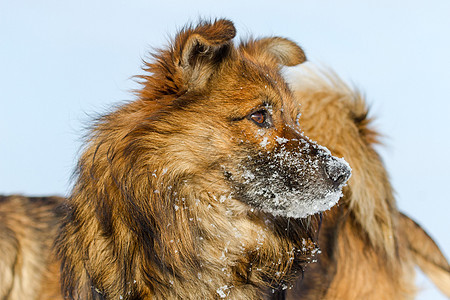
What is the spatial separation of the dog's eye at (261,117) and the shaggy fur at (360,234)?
38.6 inches

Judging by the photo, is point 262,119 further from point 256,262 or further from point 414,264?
point 414,264

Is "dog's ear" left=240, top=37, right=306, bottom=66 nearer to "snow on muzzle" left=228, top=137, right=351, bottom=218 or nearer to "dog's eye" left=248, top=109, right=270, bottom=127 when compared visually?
"dog's eye" left=248, top=109, right=270, bottom=127

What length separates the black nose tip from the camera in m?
2.98

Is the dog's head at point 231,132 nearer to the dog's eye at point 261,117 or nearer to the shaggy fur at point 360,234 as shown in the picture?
the dog's eye at point 261,117

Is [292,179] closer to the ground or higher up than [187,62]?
Answer: closer to the ground

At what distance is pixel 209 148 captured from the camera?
122 inches

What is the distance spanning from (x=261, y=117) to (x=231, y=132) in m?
0.20

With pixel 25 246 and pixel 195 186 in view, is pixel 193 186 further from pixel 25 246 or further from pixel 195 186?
pixel 25 246

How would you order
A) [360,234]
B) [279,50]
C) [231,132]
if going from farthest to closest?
1. [360,234]
2. [279,50]
3. [231,132]

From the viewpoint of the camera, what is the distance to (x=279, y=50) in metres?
3.83

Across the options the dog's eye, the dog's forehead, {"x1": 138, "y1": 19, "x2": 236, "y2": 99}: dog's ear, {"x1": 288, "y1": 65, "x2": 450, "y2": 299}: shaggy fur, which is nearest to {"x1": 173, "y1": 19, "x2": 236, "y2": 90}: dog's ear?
{"x1": 138, "y1": 19, "x2": 236, "y2": 99}: dog's ear

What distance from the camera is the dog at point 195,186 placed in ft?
10.0

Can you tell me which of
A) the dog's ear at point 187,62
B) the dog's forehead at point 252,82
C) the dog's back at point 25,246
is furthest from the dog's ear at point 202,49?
the dog's back at point 25,246

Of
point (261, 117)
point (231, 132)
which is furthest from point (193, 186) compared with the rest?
point (261, 117)
